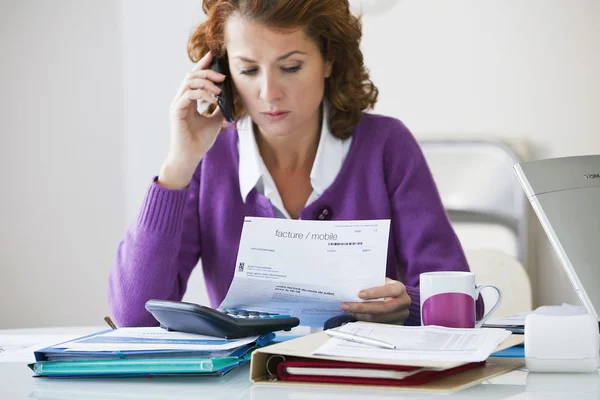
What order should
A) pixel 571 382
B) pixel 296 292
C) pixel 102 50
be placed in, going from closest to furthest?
1. pixel 571 382
2. pixel 296 292
3. pixel 102 50

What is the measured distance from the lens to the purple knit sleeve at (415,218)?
1.61m

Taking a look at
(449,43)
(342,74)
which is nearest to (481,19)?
(449,43)

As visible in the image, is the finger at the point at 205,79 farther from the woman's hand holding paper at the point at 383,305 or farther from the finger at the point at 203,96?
the woman's hand holding paper at the point at 383,305

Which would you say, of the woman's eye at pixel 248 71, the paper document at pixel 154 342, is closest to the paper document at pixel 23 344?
the paper document at pixel 154 342

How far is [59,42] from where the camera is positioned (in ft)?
9.91

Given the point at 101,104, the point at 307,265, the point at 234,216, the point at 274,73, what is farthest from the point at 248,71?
the point at 101,104

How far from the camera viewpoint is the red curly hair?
1605 millimetres

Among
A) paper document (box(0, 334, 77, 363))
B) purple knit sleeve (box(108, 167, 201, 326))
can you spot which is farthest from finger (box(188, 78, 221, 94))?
paper document (box(0, 334, 77, 363))

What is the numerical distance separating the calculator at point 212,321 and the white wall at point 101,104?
181 cm

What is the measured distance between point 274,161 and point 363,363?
97cm

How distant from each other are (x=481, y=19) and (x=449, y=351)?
2.09 m

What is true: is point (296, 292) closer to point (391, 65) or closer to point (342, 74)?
point (342, 74)

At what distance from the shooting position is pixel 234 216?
Answer: 5.68 ft

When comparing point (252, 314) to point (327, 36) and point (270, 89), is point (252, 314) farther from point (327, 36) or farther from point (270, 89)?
point (327, 36)
